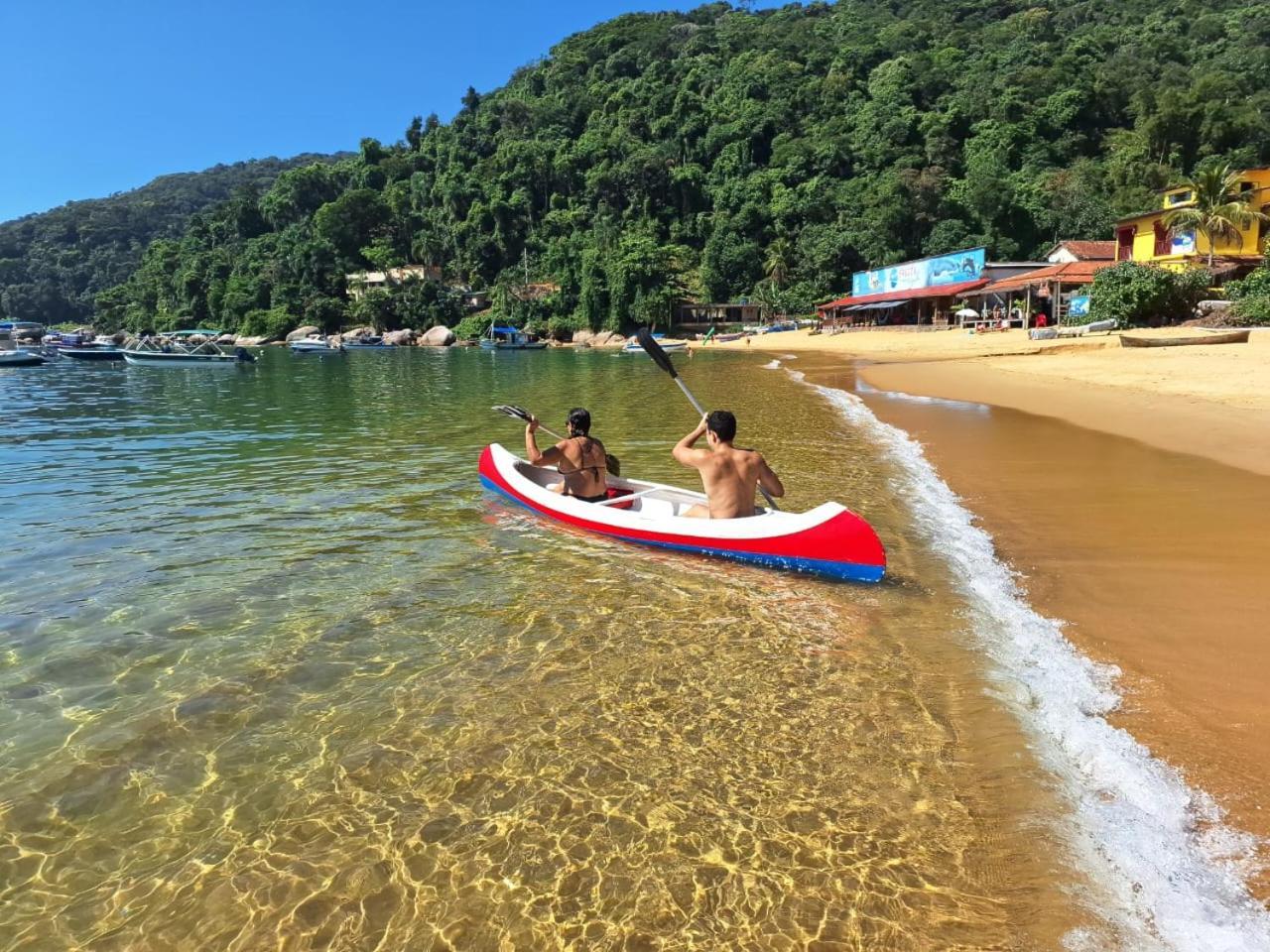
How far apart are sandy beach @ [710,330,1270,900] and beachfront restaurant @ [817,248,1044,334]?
35280 millimetres

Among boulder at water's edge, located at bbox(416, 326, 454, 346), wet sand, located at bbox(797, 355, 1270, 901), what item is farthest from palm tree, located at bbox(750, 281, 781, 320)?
wet sand, located at bbox(797, 355, 1270, 901)

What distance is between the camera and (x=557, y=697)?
15.8 ft

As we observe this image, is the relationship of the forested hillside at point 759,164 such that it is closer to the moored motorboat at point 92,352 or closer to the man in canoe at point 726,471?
the moored motorboat at point 92,352

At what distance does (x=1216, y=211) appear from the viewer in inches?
1507

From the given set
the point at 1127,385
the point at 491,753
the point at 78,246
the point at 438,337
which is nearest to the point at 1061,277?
the point at 1127,385

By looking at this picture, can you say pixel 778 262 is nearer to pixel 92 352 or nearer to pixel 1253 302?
pixel 1253 302

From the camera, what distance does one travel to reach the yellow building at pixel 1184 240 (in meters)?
41.1

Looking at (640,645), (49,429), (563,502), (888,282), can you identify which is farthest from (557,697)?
(888,282)

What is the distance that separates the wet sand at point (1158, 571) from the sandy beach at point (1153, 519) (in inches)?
0.6

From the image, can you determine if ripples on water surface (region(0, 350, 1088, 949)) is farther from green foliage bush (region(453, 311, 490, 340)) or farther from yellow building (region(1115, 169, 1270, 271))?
green foliage bush (region(453, 311, 490, 340))

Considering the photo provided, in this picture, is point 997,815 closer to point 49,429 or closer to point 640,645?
point 640,645

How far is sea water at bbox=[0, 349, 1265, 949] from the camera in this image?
10.0 ft

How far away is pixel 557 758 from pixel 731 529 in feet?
11.6

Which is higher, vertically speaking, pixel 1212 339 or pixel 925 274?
pixel 925 274
